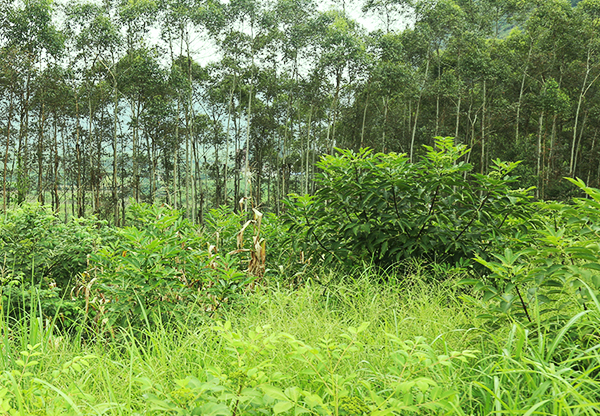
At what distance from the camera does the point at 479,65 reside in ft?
68.2

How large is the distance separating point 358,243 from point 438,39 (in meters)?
23.1

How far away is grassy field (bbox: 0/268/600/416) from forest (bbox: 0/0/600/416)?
2 cm

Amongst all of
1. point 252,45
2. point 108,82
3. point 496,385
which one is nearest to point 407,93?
point 252,45

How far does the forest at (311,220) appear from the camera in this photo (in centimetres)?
131

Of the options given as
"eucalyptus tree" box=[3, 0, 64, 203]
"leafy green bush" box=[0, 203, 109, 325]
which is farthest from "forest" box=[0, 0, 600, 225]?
"leafy green bush" box=[0, 203, 109, 325]

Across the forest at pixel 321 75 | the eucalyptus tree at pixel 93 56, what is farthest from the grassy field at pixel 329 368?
the eucalyptus tree at pixel 93 56

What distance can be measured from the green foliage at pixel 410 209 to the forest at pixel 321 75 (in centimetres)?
1382

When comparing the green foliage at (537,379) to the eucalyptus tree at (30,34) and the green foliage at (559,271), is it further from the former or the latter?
the eucalyptus tree at (30,34)

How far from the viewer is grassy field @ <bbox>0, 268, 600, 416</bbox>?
1072mm

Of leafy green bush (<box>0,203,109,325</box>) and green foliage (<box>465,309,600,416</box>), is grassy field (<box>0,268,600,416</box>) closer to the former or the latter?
green foliage (<box>465,309,600,416</box>)

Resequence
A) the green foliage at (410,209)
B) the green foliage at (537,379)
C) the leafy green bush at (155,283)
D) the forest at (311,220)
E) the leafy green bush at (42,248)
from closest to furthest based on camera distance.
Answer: the green foliage at (537,379) < the forest at (311,220) < the leafy green bush at (155,283) < the green foliage at (410,209) < the leafy green bush at (42,248)

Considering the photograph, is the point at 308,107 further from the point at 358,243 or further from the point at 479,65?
the point at 358,243

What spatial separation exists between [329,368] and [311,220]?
7.79 ft

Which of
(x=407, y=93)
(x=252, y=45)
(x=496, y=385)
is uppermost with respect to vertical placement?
(x=252, y=45)
